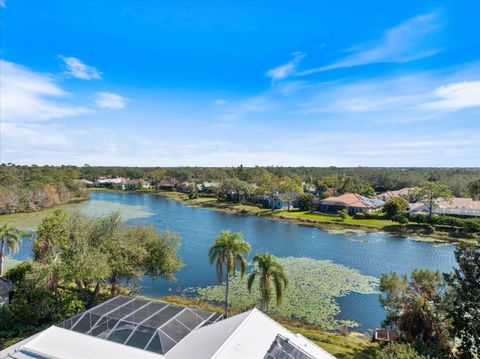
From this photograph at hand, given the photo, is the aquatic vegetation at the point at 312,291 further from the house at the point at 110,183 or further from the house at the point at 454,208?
the house at the point at 110,183

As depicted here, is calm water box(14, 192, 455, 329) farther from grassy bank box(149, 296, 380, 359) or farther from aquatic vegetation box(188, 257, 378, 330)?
grassy bank box(149, 296, 380, 359)


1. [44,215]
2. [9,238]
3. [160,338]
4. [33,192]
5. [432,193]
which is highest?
[432,193]

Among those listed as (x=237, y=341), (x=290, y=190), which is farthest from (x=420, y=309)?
(x=290, y=190)

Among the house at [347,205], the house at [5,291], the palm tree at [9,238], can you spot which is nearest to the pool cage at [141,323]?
the house at [5,291]

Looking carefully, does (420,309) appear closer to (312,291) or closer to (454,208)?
(312,291)

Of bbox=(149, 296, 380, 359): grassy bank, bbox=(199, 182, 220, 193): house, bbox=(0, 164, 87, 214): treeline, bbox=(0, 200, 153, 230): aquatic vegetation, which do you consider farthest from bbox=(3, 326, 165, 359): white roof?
bbox=(199, 182, 220, 193): house
